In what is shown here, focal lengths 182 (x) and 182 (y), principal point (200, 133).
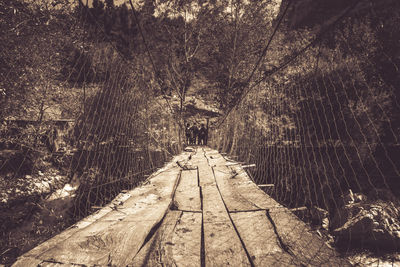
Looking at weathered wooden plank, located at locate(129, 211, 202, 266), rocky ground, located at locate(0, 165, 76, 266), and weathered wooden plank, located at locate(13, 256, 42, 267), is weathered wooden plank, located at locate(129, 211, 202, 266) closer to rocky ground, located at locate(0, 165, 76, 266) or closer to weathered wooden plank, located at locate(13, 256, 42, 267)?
weathered wooden plank, located at locate(13, 256, 42, 267)

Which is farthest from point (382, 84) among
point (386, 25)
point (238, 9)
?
point (238, 9)

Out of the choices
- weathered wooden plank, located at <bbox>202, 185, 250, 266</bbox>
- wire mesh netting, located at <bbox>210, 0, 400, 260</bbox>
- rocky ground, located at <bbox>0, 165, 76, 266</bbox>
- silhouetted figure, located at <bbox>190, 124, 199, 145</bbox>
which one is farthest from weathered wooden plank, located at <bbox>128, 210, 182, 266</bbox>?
silhouetted figure, located at <bbox>190, 124, 199, 145</bbox>

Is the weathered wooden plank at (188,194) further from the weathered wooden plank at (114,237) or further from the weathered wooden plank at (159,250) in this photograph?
the weathered wooden plank at (159,250)

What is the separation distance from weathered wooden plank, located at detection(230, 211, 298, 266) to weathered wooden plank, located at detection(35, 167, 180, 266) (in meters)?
0.44

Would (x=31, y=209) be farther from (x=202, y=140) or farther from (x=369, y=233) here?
(x=369, y=233)

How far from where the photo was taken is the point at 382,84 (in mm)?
7383

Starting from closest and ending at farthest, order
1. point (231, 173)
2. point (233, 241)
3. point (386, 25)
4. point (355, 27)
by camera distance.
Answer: point (233, 241) → point (231, 173) → point (386, 25) → point (355, 27)

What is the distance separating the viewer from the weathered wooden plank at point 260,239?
697 millimetres

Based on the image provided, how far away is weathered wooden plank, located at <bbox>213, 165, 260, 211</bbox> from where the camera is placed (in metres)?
1.13

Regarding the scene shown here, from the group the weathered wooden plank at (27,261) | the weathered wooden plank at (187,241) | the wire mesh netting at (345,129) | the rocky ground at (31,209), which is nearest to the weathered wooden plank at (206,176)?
the weathered wooden plank at (187,241)

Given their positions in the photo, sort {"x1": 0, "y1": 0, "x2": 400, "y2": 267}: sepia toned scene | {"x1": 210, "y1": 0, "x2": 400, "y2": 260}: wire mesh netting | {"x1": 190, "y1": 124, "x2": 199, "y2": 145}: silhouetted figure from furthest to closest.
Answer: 1. {"x1": 190, "y1": 124, "x2": 199, "y2": 145}: silhouetted figure
2. {"x1": 210, "y1": 0, "x2": 400, "y2": 260}: wire mesh netting
3. {"x1": 0, "y1": 0, "x2": 400, "y2": 267}: sepia toned scene

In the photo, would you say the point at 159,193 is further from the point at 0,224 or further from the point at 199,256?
the point at 0,224

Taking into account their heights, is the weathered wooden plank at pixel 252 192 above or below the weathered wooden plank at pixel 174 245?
above

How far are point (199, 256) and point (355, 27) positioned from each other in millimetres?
12977
